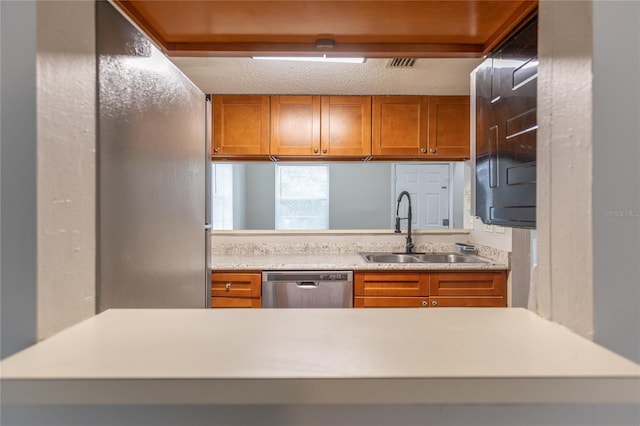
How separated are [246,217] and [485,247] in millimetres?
3329

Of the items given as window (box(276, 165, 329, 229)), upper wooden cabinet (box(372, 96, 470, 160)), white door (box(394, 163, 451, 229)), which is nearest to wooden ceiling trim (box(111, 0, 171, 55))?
upper wooden cabinet (box(372, 96, 470, 160))

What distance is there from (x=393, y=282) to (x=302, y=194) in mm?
2665

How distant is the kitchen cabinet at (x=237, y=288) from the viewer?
A: 240cm

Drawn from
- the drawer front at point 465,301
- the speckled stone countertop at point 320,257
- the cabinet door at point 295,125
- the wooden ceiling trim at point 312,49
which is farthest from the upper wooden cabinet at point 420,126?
the wooden ceiling trim at point 312,49

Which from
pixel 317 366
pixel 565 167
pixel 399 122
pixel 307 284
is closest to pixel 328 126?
pixel 399 122

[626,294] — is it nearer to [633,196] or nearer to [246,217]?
[633,196]

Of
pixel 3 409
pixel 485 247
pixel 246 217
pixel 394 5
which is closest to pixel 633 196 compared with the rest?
pixel 394 5

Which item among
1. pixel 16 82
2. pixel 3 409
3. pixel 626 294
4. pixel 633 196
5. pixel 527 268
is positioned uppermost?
pixel 16 82

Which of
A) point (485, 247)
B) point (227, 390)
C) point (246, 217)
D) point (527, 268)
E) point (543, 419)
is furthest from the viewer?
point (246, 217)

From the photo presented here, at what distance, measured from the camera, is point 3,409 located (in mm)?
395

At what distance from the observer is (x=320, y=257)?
9.11 feet

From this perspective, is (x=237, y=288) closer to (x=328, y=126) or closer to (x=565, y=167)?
(x=328, y=126)

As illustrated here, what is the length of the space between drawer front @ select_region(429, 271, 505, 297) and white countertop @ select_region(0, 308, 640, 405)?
6.84 feet

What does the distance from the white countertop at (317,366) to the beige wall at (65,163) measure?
48mm
